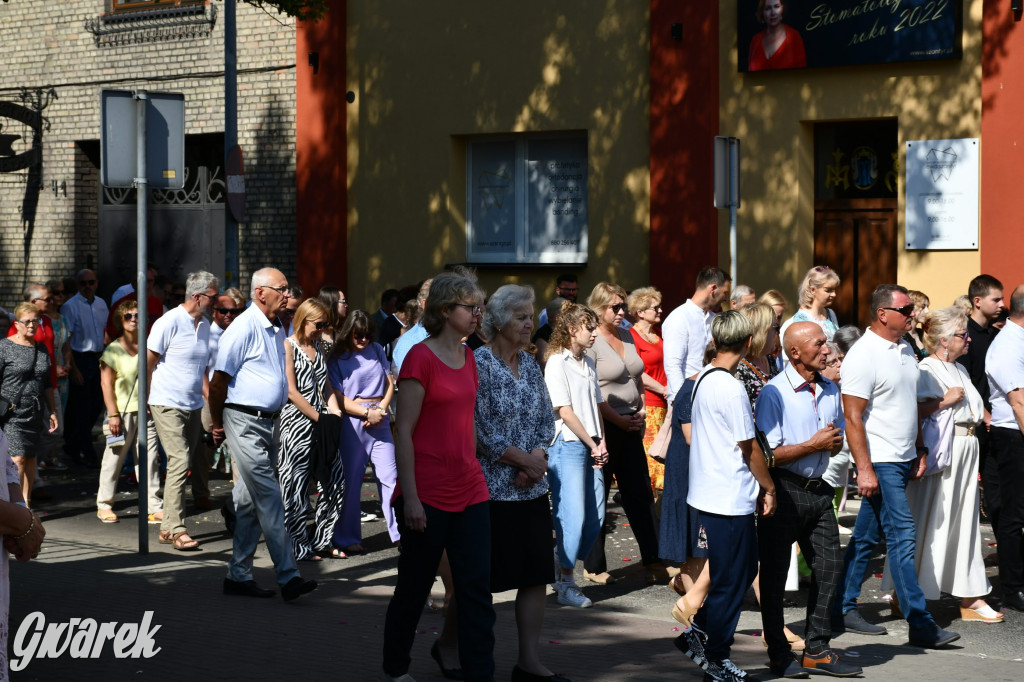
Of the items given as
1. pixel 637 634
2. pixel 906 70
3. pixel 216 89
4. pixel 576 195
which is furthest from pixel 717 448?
pixel 216 89

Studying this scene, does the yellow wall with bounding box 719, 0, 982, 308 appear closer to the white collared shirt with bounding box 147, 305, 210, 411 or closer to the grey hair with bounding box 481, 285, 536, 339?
the white collared shirt with bounding box 147, 305, 210, 411

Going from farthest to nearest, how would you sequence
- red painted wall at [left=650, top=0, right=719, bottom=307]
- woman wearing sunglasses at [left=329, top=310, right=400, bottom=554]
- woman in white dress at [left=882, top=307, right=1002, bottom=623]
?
red painted wall at [left=650, top=0, right=719, bottom=307] → woman wearing sunglasses at [left=329, top=310, right=400, bottom=554] → woman in white dress at [left=882, top=307, right=1002, bottom=623]

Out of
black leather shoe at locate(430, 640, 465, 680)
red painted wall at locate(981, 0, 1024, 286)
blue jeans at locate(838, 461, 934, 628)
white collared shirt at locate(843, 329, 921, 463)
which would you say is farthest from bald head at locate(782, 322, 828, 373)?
red painted wall at locate(981, 0, 1024, 286)

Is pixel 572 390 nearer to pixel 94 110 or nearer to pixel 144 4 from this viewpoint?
pixel 144 4

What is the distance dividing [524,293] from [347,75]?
1205 centimetres

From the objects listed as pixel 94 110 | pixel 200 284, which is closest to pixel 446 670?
pixel 200 284

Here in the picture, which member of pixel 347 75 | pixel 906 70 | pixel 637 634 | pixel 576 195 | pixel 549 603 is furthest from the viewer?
pixel 347 75

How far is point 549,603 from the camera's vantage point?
887cm

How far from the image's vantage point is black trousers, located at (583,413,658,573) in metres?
9.45

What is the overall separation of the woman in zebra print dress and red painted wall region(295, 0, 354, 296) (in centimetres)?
842

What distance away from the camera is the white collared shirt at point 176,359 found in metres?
11.1

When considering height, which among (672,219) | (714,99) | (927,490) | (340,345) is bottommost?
(927,490)

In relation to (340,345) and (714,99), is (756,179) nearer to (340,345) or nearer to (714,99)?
(714,99)

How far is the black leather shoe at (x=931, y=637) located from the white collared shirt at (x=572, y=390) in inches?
90.1
